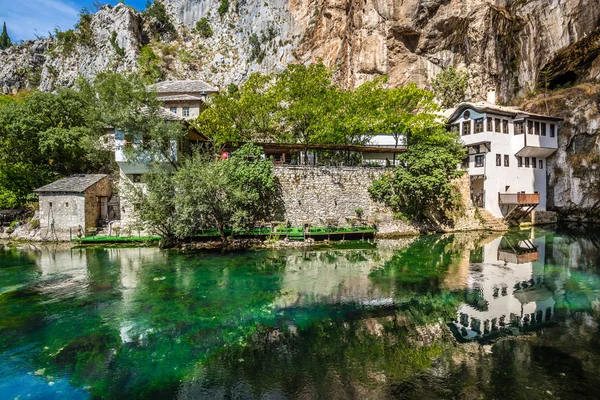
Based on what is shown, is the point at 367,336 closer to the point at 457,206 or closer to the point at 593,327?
the point at 593,327

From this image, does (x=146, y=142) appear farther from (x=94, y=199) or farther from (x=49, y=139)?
(x=49, y=139)

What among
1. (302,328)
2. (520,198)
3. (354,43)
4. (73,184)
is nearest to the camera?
(302,328)

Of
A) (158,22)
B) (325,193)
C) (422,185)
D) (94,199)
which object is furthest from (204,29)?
(422,185)

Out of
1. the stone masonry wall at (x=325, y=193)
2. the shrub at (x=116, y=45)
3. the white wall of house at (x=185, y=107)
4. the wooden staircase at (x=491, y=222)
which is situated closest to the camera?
the stone masonry wall at (x=325, y=193)

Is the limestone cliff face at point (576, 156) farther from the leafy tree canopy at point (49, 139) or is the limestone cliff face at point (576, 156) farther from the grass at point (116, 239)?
the leafy tree canopy at point (49, 139)

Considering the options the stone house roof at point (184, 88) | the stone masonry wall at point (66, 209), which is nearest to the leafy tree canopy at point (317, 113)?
the stone masonry wall at point (66, 209)

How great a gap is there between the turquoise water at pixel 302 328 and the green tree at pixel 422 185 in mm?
7609

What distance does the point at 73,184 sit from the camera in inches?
876

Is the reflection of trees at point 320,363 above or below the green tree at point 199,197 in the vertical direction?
below

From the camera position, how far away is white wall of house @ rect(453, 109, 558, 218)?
26.3m

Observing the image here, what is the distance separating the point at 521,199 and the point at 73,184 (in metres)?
33.6

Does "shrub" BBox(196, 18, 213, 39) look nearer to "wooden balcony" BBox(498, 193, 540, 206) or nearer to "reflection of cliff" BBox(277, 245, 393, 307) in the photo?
"reflection of cliff" BBox(277, 245, 393, 307)

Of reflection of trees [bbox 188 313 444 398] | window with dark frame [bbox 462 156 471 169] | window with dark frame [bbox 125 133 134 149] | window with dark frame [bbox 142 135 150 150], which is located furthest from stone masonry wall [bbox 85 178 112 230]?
window with dark frame [bbox 462 156 471 169]

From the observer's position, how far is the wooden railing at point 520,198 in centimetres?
2515
